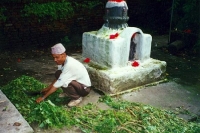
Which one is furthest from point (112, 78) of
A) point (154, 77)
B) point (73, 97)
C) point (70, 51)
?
point (70, 51)

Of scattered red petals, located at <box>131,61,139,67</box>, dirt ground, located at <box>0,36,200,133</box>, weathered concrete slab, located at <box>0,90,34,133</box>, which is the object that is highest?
scattered red petals, located at <box>131,61,139,67</box>

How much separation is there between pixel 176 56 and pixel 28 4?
5158mm

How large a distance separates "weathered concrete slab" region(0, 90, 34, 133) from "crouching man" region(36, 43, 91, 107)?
1.94 feet

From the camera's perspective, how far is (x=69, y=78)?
15.3ft

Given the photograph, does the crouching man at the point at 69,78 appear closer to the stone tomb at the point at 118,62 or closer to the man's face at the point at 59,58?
the man's face at the point at 59,58

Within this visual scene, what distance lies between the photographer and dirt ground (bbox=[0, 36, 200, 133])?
17.0 feet

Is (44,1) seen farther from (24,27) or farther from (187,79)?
(187,79)

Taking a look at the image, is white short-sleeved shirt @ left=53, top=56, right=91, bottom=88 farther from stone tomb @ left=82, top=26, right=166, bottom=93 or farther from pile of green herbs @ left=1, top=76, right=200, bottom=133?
stone tomb @ left=82, top=26, right=166, bottom=93

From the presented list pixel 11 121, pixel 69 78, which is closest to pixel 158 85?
pixel 69 78

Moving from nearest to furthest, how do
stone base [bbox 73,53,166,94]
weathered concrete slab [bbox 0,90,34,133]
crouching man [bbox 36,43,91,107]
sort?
weathered concrete slab [bbox 0,90,34,133] < crouching man [bbox 36,43,91,107] < stone base [bbox 73,53,166,94]

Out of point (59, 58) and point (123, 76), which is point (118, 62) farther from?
point (59, 58)

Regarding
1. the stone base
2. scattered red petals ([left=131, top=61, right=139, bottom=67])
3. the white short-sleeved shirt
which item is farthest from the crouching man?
scattered red petals ([left=131, top=61, right=139, bottom=67])

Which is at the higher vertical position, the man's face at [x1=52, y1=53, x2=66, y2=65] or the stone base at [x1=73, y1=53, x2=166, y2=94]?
the man's face at [x1=52, y1=53, x2=66, y2=65]

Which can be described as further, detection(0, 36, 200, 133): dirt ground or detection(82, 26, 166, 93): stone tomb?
detection(82, 26, 166, 93): stone tomb
